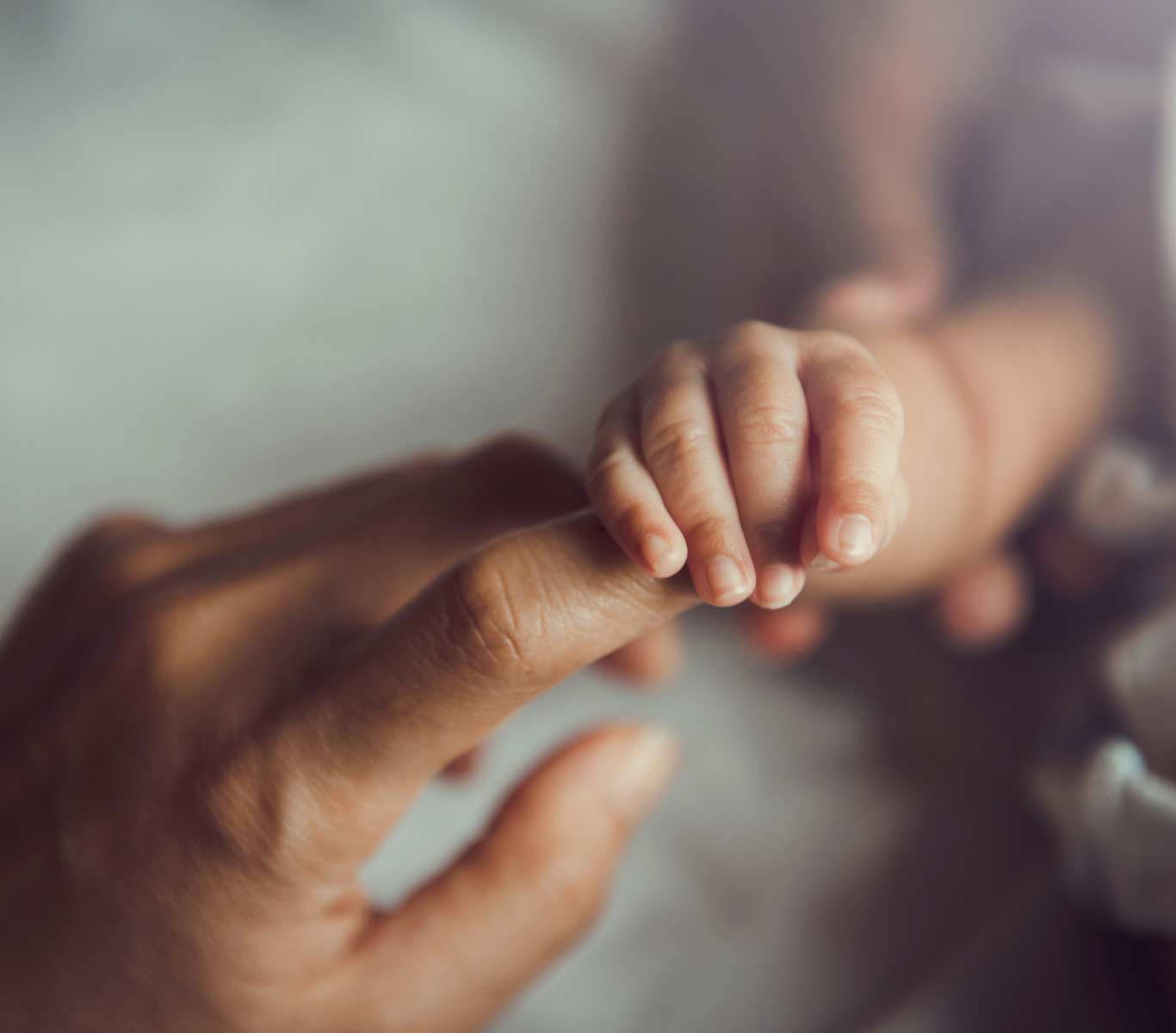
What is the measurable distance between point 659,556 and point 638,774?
0.82 feet

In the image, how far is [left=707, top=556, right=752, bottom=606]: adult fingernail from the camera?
0.37m

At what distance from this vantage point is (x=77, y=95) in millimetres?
1000

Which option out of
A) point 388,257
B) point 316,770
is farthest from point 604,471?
point 388,257

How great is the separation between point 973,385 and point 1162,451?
174 millimetres

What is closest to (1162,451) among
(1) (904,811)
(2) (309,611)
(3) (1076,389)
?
(3) (1076,389)

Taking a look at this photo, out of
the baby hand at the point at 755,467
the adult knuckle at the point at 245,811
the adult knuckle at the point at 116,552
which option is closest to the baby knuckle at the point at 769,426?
the baby hand at the point at 755,467

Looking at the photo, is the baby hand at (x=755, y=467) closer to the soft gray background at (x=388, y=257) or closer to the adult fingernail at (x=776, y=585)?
the adult fingernail at (x=776, y=585)

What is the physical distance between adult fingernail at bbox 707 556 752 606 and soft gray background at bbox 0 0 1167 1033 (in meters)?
0.43

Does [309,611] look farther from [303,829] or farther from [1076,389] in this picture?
[1076,389]

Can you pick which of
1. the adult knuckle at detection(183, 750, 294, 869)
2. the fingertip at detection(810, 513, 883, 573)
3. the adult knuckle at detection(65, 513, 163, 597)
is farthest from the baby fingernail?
the adult knuckle at detection(65, 513, 163, 597)

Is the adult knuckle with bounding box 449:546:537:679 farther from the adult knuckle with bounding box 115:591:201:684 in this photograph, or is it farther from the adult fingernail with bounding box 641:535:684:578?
the adult knuckle with bounding box 115:591:201:684

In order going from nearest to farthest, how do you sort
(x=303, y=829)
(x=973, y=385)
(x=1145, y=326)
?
1. (x=303, y=829)
2. (x=973, y=385)
3. (x=1145, y=326)

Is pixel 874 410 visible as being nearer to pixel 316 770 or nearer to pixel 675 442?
pixel 675 442

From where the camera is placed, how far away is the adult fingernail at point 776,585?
1.25 ft
